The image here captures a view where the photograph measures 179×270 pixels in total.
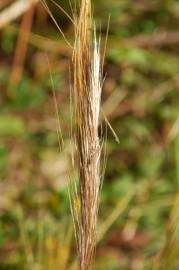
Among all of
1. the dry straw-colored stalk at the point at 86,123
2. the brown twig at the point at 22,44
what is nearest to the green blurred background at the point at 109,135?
the brown twig at the point at 22,44

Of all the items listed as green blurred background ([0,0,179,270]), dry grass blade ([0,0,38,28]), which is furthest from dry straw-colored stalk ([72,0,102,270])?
dry grass blade ([0,0,38,28])

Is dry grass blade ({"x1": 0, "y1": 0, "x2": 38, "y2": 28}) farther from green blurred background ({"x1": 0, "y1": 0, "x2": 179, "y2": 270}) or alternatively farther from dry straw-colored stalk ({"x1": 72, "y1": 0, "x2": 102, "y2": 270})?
dry straw-colored stalk ({"x1": 72, "y1": 0, "x2": 102, "y2": 270})

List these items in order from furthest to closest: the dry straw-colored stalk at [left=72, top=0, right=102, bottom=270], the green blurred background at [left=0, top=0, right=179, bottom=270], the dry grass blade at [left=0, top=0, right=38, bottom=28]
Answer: the dry grass blade at [left=0, top=0, right=38, bottom=28], the green blurred background at [left=0, top=0, right=179, bottom=270], the dry straw-colored stalk at [left=72, top=0, right=102, bottom=270]

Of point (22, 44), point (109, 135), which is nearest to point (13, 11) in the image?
point (22, 44)

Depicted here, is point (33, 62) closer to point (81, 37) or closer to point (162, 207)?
point (162, 207)

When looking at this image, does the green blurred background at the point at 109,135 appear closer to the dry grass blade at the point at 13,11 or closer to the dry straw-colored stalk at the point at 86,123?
the dry grass blade at the point at 13,11

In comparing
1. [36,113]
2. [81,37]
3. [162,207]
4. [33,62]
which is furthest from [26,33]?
[81,37]

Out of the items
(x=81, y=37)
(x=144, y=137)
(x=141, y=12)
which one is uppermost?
(x=81, y=37)
